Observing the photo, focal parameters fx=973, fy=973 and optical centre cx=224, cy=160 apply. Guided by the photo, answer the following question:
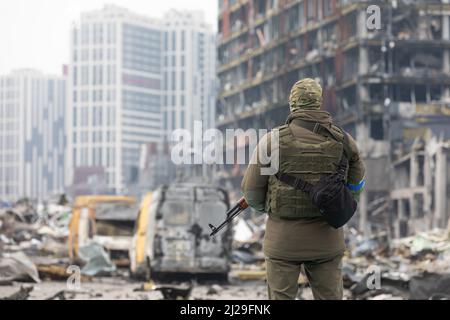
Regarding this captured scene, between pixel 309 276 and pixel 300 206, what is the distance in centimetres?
44

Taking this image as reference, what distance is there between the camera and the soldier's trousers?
5.52 m

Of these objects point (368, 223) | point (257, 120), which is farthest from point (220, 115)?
point (368, 223)

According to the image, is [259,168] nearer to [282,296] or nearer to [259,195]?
[259,195]

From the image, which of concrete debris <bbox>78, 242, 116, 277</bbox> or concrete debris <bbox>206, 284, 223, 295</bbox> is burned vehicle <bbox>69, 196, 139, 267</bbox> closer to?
concrete debris <bbox>78, 242, 116, 277</bbox>

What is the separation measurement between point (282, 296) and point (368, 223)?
43696mm

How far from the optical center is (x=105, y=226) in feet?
65.7

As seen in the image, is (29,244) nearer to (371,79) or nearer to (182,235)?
(182,235)

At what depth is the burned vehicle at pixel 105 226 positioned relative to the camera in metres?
19.2

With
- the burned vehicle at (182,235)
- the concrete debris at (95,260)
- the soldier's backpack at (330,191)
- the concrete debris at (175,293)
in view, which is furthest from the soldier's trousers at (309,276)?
the concrete debris at (95,260)

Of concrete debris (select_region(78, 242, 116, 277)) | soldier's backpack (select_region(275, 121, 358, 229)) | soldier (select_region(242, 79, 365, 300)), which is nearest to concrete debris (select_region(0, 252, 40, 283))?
concrete debris (select_region(78, 242, 116, 277))

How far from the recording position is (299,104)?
5.71 metres

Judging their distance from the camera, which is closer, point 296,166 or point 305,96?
point 296,166

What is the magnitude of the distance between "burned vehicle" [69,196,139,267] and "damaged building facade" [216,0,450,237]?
19.6 m

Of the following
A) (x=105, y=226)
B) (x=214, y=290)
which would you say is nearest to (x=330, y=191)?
(x=214, y=290)
